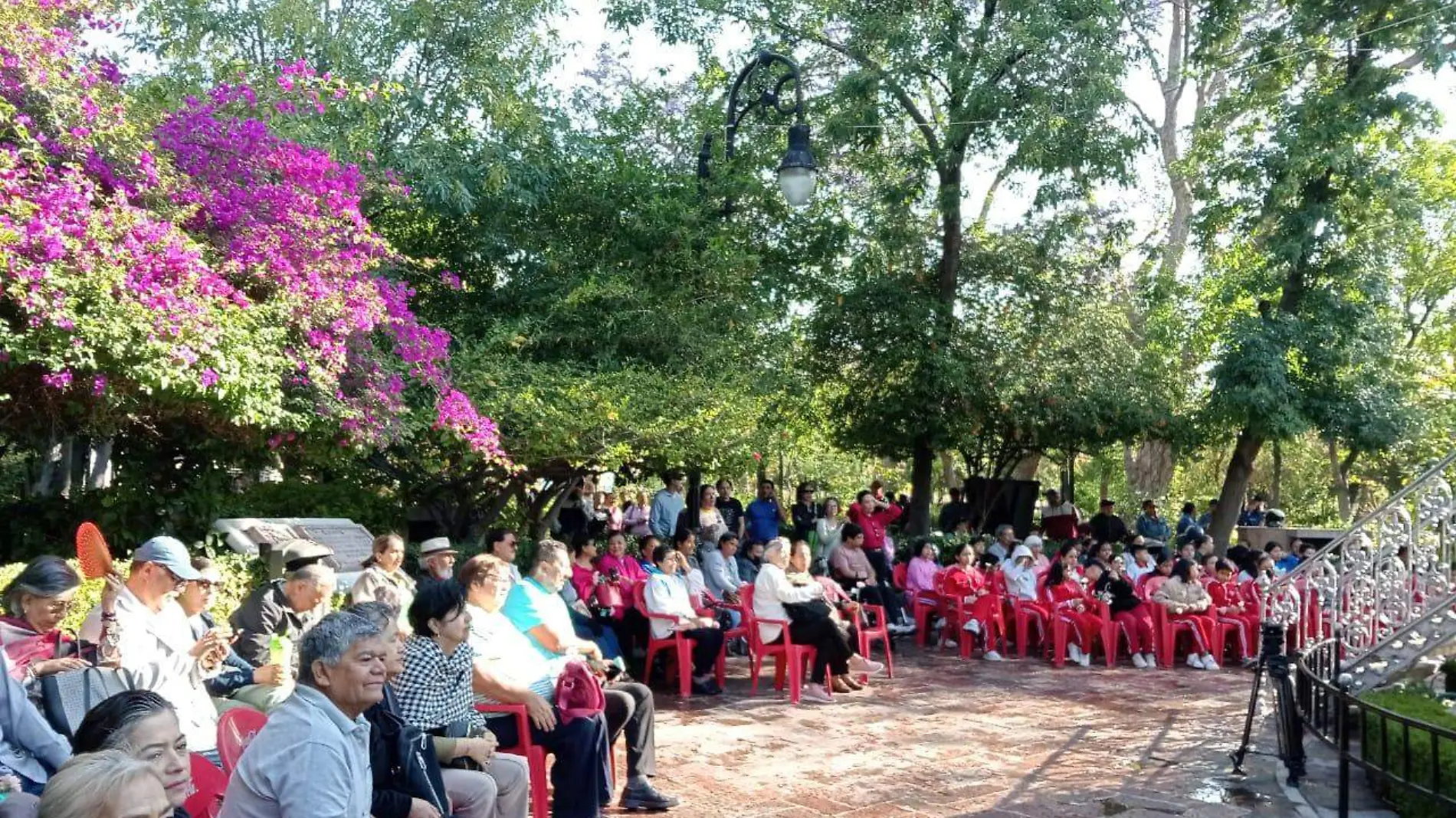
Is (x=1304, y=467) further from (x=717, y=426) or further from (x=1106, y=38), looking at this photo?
(x=717, y=426)

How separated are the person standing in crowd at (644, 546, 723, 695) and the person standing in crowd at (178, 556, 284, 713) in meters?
4.40

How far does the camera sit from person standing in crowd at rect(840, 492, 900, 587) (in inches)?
536

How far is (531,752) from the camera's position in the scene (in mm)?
5875

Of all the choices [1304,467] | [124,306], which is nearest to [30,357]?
[124,306]

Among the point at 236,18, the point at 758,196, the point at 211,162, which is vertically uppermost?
the point at 236,18

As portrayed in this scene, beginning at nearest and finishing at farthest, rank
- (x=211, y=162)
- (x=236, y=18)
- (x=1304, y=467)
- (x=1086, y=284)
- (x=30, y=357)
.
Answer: (x=30, y=357) < (x=211, y=162) < (x=236, y=18) < (x=1086, y=284) < (x=1304, y=467)

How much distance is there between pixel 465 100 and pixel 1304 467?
2611 centimetres

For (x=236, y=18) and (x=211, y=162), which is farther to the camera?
(x=236, y=18)

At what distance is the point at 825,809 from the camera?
6496 millimetres

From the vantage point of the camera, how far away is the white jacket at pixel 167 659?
496cm

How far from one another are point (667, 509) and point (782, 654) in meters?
3.88

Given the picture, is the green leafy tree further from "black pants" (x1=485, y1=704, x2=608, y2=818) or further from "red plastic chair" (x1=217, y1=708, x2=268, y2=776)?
"red plastic chair" (x1=217, y1=708, x2=268, y2=776)

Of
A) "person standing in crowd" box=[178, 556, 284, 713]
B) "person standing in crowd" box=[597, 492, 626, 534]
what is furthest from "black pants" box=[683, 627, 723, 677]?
"person standing in crowd" box=[178, 556, 284, 713]

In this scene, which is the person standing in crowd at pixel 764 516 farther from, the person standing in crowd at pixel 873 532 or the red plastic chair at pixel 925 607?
the red plastic chair at pixel 925 607
